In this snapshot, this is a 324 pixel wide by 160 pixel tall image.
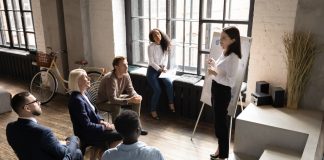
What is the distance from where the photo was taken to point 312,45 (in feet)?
11.4

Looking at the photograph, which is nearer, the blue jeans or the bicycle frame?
the blue jeans

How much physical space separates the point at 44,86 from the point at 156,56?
2442 millimetres

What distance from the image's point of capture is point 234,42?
3285 millimetres

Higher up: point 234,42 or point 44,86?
point 234,42

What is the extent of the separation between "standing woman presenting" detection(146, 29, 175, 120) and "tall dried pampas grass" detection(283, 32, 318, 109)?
6.08 ft

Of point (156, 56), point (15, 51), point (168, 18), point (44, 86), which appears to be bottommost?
point (44, 86)

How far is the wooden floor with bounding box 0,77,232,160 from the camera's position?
3.92 metres

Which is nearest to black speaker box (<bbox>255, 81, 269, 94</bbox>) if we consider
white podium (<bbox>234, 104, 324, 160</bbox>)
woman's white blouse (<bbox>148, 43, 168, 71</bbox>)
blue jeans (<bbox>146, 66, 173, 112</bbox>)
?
white podium (<bbox>234, 104, 324, 160</bbox>)

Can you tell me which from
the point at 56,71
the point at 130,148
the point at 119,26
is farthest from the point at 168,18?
the point at 130,148

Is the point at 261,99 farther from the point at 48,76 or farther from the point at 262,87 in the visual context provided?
the point at 48,76

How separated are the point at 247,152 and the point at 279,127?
1.70 feet

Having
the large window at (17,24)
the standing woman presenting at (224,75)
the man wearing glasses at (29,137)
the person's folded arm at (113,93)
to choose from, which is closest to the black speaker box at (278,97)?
the standing woman presenting at (224,75)

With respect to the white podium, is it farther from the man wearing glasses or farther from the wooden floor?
the man wearing glasses

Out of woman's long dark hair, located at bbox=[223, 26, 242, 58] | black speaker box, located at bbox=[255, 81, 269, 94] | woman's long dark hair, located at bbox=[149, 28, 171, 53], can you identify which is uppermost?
woman's long dark hair, located at bbox=[223, 26, 242, 58]
